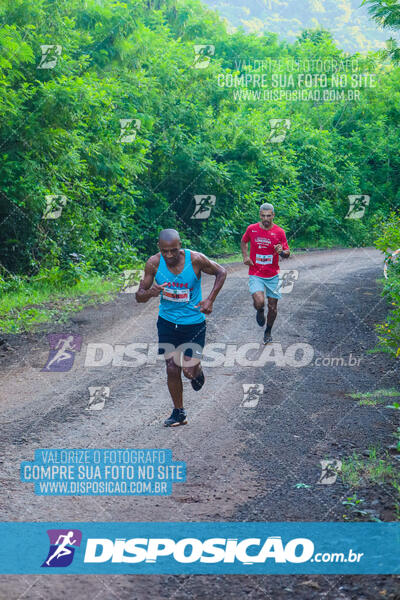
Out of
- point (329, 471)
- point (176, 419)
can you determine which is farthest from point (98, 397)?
point (329, 471)

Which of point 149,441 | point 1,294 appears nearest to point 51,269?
point 1,294

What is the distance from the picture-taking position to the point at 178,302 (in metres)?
6.62

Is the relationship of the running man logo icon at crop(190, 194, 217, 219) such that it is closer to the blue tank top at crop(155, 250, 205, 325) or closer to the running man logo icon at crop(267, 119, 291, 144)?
the running man logo icon at crop(267, 119, 291, 144)

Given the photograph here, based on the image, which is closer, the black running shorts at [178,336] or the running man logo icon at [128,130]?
the black running shorts at [178,336]

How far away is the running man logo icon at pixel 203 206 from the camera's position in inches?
991

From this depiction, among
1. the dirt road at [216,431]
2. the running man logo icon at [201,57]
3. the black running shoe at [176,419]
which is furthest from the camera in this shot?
the running man logo icon at [201,57]

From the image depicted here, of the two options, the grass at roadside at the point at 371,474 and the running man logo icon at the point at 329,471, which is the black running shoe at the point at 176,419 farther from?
the grass at roadside at the point at 371,474

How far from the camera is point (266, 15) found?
389 ft

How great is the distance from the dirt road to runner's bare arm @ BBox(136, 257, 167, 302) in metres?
1.38

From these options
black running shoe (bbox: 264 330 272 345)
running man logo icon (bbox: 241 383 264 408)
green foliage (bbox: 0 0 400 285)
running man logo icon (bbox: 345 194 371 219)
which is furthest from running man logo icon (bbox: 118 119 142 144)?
running man logo icon (bbox: 345 194 371 219)

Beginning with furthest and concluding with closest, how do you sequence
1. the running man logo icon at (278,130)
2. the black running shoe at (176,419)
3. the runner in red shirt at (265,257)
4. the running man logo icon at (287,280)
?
the running man logo icon at (278,130)
the running man logo icon at (287,280)
the runner in red shirt at (265,257)
the black running shoe at (176,419)

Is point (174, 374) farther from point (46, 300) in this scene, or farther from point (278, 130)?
point (278, 130)

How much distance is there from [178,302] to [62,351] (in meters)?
4.31

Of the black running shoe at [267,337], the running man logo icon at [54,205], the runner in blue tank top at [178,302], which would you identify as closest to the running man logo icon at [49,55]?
the running man logo icon at [54,205]
